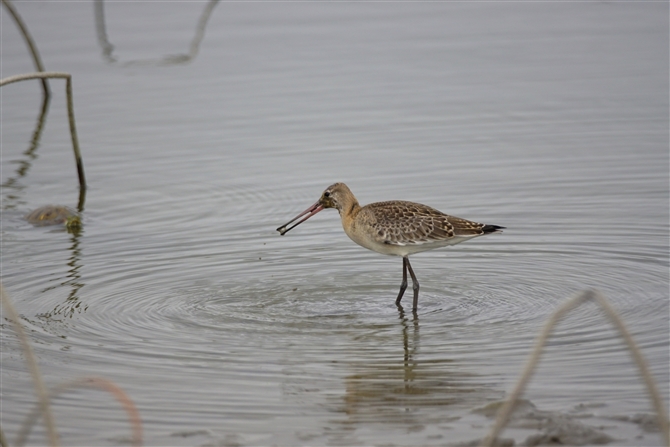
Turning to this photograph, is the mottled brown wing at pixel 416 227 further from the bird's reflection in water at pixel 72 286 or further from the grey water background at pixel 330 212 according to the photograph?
the bird's reflection in water at pixel 72 286

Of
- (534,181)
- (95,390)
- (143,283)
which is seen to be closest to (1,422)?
(95,390)

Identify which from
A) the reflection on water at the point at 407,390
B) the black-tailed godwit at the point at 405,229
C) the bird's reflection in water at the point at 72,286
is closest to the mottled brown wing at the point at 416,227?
the black-tailed godwit at the point at 405,229

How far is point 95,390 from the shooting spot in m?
7.30

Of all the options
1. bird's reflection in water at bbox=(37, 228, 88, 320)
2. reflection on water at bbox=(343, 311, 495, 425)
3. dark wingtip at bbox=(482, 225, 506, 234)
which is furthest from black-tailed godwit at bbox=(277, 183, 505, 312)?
bird's reflection in water at bbox=(37, 228, 88, 320)

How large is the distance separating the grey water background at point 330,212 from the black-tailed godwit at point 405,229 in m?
0.45

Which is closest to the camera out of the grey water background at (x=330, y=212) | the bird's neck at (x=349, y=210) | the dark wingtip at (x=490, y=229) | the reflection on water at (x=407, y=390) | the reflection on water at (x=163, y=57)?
the reflection on water at (x=407, y=390)

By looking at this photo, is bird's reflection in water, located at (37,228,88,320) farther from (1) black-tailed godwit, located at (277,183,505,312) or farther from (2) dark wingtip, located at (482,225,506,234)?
(2) dark wingtip, located at (482,225,506,234)

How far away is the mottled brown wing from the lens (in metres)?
9.36

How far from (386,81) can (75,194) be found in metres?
5.60

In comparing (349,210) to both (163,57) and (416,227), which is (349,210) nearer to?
(416,227)

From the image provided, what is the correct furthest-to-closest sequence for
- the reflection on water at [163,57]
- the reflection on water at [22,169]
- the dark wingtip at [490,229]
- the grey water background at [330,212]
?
1. the reflection on water at [163,57]
2. the reflection on water at [22,169]
3. the dark wingtip at [490,229]
4. the grey water background at [330,212]

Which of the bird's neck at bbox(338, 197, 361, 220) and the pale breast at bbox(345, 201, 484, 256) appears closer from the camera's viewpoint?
the pale breast at bbox(345, 201, 484, 256)

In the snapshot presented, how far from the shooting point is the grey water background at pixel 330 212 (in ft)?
23.4

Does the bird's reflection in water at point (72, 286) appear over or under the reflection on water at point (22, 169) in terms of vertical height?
under
